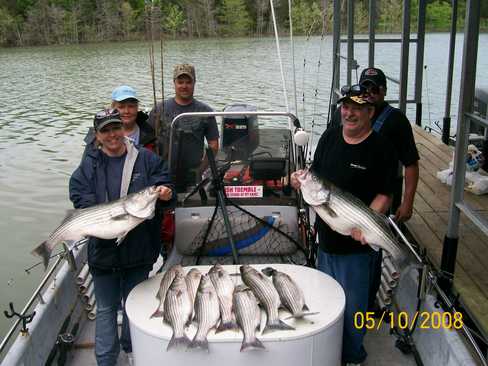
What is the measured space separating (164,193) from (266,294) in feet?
2.83

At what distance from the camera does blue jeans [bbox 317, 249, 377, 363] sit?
3398mm

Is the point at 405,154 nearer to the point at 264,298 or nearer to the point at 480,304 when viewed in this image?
the point at 480,304

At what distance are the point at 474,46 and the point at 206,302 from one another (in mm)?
2320

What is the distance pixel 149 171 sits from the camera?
345 centimetres

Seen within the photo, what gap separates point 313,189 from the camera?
10.3 feet

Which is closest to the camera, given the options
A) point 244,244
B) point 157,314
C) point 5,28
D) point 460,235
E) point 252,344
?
point 252,344

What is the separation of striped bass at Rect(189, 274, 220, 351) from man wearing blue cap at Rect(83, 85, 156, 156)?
1699mm

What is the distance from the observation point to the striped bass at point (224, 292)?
2846 mm

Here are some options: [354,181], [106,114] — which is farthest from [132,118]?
[354,181]

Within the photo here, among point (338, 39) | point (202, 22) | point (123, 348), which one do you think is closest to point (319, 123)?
point (338, 39)

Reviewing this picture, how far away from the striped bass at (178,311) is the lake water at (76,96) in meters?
4.27
